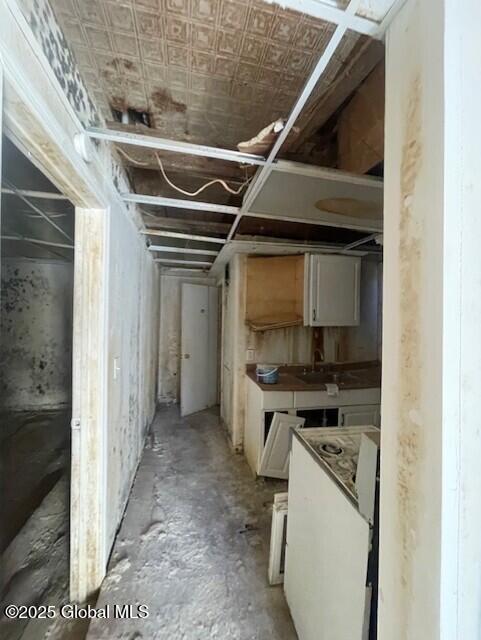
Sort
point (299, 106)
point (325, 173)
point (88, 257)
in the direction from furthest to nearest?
point (88, 257), point (325, 173), point (299, 106)

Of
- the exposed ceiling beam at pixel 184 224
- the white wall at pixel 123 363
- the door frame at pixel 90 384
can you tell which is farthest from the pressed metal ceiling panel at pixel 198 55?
the exposed ceiling beam at pixel 184 224

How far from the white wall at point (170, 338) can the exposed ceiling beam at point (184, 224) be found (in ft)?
7.20

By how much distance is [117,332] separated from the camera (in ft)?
6.07

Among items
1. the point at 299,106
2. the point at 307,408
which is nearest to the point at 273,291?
the point at 307,408

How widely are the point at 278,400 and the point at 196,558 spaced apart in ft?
4.13

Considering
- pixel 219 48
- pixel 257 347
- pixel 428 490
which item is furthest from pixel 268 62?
pixel 257 347

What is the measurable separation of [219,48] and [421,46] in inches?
24.8

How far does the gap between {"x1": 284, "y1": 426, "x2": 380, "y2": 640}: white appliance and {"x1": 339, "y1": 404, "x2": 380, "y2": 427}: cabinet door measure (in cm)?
127

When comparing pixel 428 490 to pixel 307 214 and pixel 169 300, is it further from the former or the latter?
pixel 169 300

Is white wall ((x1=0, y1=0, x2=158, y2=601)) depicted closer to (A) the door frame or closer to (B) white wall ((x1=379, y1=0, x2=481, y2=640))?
(A) the door frame

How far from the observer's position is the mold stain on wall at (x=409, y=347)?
0.62 metres

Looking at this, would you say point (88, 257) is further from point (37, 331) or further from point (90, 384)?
point (37, 331)

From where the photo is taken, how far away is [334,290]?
2934mm

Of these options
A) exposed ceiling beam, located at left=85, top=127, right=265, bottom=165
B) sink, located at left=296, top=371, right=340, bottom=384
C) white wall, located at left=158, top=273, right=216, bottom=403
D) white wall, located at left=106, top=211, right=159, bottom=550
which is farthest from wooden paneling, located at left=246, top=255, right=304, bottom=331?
white wall, located at left=158, top=273, right=216, bottom=403
